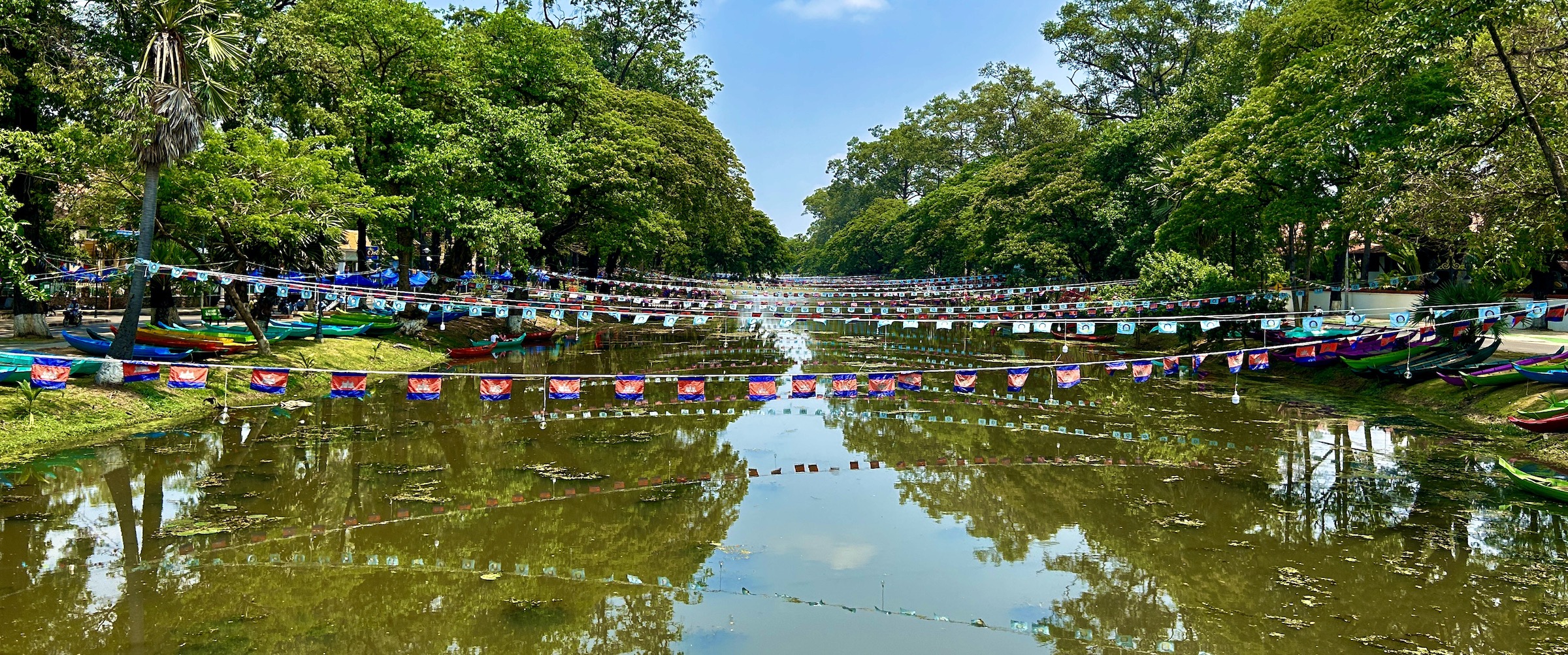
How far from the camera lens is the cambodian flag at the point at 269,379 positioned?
15125mm

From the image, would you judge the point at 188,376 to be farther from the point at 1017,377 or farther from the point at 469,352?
the point at 1017,377

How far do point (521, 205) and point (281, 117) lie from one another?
9.39 m

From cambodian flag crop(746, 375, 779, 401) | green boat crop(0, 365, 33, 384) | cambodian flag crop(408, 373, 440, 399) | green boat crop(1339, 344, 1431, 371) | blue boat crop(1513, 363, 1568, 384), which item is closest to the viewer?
green boat crop(0, 365, 33, 384)

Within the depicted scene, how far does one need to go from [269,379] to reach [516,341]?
1581 centimetres

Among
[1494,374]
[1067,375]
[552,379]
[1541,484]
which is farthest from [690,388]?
[1494,374]

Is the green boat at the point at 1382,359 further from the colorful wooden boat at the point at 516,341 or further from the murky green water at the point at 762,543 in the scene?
the colorful wooden boat at the point at 516,341

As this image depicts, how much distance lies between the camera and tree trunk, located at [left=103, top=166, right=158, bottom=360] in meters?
16.3

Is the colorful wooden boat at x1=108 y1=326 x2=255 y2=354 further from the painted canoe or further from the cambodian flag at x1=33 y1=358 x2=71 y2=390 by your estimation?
the painted canoe

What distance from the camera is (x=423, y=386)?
14914 millimetres

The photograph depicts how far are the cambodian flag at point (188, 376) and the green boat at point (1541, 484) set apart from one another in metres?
21.5

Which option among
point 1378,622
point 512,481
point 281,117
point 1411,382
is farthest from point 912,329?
point 1378,622

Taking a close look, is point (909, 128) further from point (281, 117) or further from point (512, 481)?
point (512, 481)

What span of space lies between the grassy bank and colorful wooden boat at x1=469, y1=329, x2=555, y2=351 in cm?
630

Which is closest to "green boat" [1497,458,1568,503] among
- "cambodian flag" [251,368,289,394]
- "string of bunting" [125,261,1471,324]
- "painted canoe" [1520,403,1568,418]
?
"painted canoe" [1520,403,1568,418]
